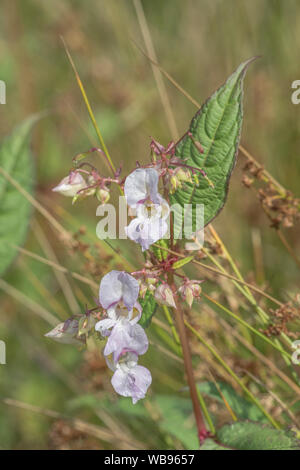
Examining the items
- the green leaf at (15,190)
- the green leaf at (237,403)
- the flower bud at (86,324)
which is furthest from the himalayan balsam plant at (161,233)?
the green leaf at (15,190)

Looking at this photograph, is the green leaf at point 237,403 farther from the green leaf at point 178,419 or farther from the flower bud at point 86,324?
the flower bud at point 86,324

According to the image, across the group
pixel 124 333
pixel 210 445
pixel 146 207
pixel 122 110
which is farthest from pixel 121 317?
pixel 122 110

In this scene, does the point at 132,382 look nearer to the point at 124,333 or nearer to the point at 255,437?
the point at 124,333

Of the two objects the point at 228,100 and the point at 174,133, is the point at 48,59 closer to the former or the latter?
the point at 174,133

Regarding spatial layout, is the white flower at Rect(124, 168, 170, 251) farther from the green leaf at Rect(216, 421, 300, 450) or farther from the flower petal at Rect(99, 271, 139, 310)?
the green leaf at Rect(216, 421, 300, 450)

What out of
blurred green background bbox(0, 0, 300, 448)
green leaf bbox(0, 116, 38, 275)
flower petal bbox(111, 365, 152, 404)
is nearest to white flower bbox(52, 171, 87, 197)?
flower petal bbox(111, 365, 152, 404)

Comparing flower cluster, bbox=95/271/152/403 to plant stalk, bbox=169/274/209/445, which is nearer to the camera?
flower cluster, bbox=95/271/152/403
